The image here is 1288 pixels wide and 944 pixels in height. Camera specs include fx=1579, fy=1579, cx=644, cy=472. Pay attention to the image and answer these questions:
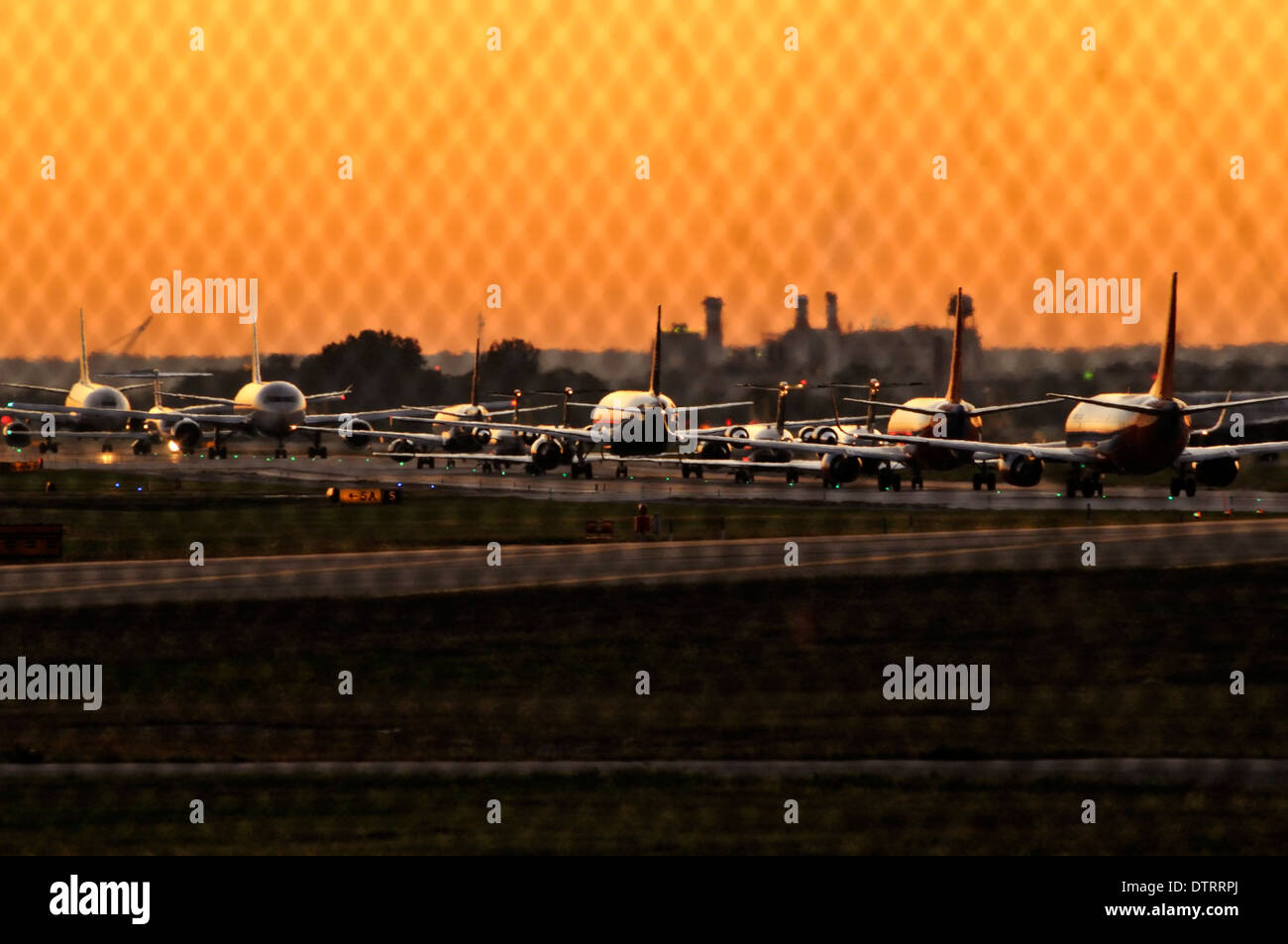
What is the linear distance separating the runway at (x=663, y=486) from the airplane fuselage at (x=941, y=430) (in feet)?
5.99

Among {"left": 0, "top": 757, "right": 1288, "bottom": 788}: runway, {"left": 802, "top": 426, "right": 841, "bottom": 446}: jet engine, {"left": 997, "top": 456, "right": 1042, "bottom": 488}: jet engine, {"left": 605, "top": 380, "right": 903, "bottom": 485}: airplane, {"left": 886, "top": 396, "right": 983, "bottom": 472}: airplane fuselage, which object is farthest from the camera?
{"left": 802, "top": 426, "right": 841, "bottom": 446}: jet engine

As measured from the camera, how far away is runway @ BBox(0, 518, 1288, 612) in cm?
4059

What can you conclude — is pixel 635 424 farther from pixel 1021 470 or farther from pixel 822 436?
pixel 1021 470

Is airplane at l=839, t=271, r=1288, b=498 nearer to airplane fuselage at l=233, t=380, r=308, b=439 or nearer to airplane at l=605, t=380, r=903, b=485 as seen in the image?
airplane at l=605, t=380, r=903, b=485

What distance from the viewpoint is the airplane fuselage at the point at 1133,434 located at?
75438mm

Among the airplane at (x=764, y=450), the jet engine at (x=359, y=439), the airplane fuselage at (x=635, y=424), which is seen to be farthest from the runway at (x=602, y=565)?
the jet engine at (x=359, y=439)

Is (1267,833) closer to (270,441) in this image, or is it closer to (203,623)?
(203,623)

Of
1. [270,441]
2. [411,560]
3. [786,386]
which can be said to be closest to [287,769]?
[411,560]

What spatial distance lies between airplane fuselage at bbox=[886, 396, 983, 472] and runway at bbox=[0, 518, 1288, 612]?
34.2 meters

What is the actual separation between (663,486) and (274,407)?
130ft

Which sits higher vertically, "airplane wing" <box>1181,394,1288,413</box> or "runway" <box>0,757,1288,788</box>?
"airplane wing" <box>1181,394,1288,413</box>

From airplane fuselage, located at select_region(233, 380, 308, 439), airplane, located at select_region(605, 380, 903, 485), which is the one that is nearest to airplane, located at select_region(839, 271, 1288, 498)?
airplane, located at select_region(605, 380, 903, 485)
